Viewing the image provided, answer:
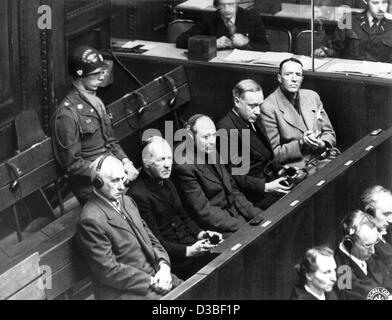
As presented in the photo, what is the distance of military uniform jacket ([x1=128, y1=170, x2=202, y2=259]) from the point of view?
29.6 feet

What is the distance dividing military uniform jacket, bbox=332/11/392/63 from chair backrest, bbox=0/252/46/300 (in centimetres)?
426

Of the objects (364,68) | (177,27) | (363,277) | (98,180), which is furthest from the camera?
(177,27)

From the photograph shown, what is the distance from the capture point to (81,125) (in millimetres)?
9445

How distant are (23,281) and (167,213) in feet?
4.73

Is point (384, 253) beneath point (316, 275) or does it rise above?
beneath

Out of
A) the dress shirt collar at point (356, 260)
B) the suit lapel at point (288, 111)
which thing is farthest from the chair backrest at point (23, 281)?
the suit lapel at point (288, 111)

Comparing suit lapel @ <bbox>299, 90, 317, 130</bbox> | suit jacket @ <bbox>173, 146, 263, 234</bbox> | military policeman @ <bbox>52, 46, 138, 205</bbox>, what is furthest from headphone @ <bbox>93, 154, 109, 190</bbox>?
suit lapel @ <bbox>299, 90, 317, 130</bbox>

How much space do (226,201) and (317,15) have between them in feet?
7.80

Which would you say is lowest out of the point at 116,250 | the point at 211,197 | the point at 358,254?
the point at 358,254

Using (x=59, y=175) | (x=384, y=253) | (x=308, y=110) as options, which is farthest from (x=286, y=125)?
(x=59, y=175)

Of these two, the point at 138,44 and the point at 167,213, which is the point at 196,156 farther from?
the point at 138,44

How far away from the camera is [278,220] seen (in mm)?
8992

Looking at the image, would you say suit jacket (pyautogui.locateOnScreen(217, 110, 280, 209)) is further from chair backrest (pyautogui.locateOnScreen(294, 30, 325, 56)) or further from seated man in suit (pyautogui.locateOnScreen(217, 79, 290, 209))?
chair backrest (pyautogui.locateOnScreen(294, 30, 325, 56))
